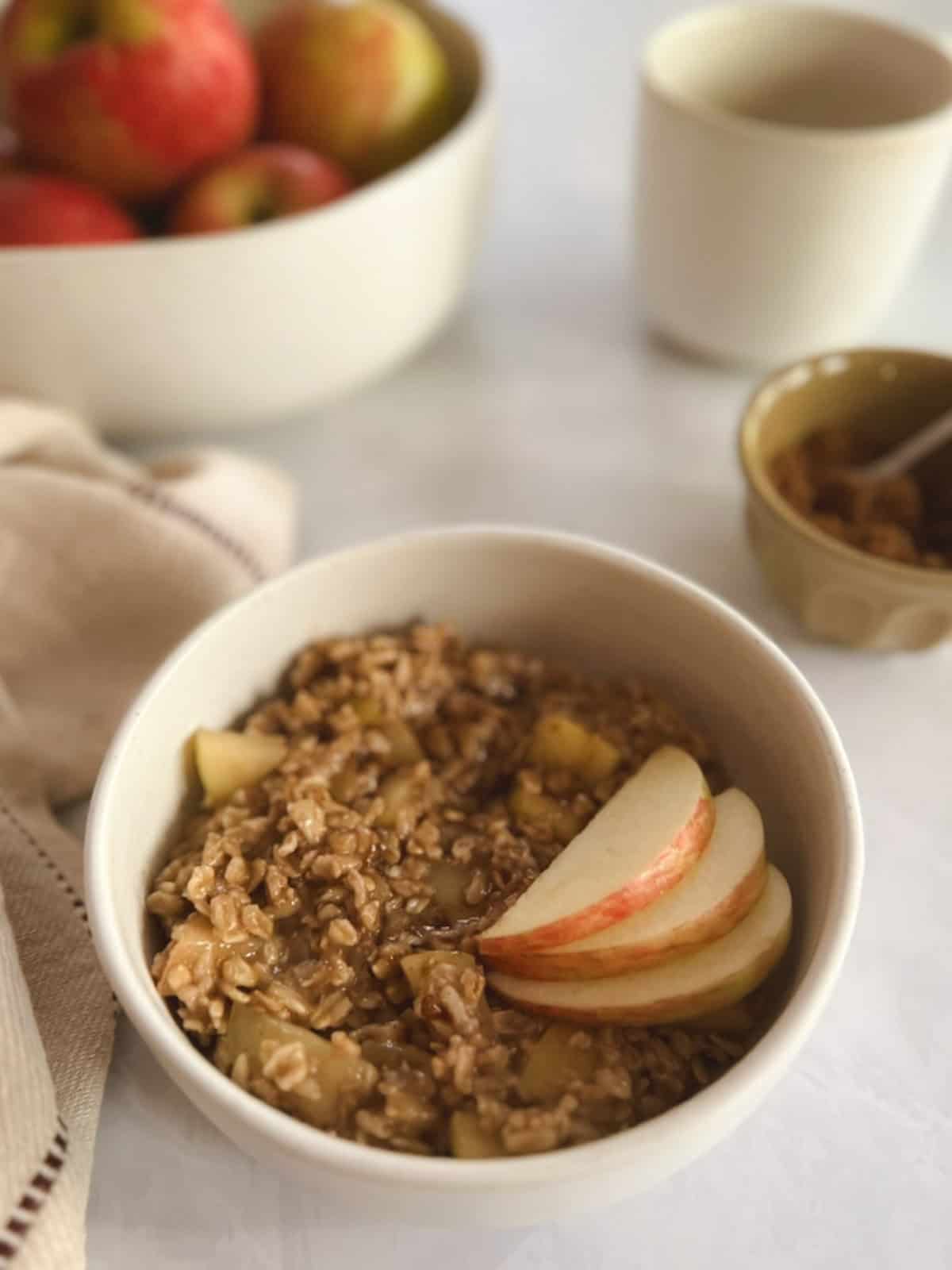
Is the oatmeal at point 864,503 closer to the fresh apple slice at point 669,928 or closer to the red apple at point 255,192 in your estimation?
the fresh apple slice at point 669,928

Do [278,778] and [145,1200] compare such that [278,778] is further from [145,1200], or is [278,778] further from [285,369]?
[285,369]

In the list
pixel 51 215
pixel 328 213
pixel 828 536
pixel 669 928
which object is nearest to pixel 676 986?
pixel 669 928

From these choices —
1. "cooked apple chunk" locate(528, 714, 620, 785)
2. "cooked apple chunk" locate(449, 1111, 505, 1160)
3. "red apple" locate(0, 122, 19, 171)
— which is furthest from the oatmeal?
"red apple" locate(0, 122, 19, 171)

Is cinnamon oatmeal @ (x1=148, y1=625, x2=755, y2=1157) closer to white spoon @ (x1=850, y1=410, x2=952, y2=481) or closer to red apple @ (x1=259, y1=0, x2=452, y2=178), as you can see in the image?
white spoon @ (x1=850, y1=410, x2=952, y2=481)

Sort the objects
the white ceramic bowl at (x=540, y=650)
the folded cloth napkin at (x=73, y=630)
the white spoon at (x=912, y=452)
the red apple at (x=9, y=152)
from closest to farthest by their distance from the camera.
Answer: the white ceramic bowl at (x=540, y=650), the folded cloth napkin at (x=73, y=630), the white spoon at (x=912, y=452), the red apple at (x=9, y=152)

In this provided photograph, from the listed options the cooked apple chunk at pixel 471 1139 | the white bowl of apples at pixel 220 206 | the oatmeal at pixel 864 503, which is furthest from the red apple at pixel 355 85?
the cooked apple chunk at pixel 471 1139

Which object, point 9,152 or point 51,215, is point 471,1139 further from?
point 9,152
